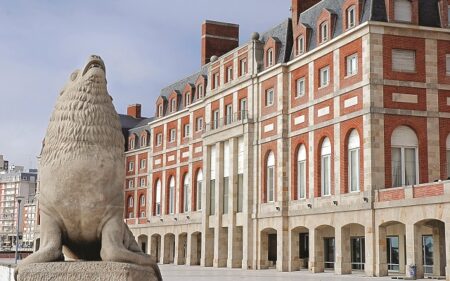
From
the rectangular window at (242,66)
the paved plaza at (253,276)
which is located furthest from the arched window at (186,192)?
the paved plaza at (253,276)

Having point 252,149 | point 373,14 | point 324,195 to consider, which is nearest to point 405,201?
point 324,195

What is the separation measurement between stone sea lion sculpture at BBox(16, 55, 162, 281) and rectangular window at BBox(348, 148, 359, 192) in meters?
28.7

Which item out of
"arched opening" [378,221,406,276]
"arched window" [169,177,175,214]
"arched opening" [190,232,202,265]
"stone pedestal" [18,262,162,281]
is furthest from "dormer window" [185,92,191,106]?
"stone pedestal" [18,262,162,281]

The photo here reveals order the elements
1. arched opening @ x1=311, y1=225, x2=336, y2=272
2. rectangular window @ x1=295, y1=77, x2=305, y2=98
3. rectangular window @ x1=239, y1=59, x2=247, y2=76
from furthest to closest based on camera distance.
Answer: rectangular window @ x1=239, y1=59, x2=247, y2=76
rectangular window @ x1=295, y1=77, x2=305, y2=98
arched opening @ x1=311, y1=225, x2=336, y2=272

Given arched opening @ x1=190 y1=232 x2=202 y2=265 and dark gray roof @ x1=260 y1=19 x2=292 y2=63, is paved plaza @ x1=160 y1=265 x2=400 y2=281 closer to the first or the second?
dark gray roof @ x1=260 y1=19 x2=292 y2=63

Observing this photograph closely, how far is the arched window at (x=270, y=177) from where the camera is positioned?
44406 millimetres

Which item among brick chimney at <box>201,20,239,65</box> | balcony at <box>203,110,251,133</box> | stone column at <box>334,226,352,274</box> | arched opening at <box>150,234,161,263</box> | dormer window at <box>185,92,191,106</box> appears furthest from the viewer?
arched opening at <box>150,234,161,263</box>

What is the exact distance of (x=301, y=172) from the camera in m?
41.9

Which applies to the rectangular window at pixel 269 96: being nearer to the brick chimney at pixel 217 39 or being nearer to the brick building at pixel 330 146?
the brick building at pixel 330 146

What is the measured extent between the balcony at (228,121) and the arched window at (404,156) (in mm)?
13633

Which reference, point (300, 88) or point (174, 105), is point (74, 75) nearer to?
point (300, 88)

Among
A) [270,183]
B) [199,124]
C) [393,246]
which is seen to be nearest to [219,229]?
[270,183]

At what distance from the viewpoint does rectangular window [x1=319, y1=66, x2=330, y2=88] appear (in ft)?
130

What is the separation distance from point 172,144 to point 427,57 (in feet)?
102
